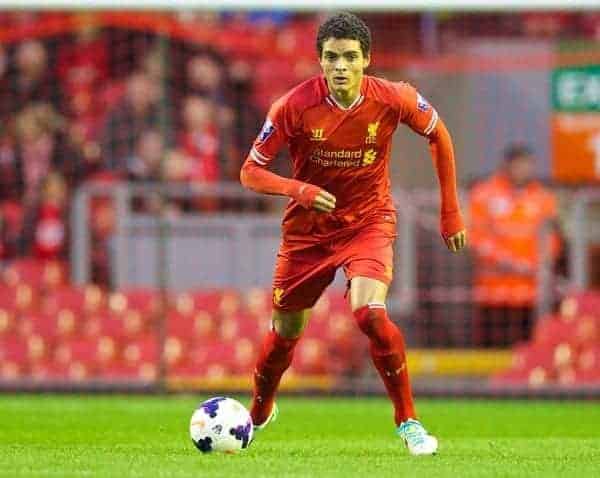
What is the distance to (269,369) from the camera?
9.25 metres

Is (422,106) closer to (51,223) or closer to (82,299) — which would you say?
(82,299)

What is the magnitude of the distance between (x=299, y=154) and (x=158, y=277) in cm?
748

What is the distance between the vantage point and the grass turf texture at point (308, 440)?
7.57 m

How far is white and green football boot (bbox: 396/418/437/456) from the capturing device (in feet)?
27.4

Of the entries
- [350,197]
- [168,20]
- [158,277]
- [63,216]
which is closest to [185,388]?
[158,277]

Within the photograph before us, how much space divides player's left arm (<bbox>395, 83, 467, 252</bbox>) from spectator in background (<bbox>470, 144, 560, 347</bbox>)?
723 centimetres

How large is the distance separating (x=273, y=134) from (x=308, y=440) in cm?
215

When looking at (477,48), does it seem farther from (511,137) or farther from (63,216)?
(63,216)

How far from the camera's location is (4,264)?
55.0 ft

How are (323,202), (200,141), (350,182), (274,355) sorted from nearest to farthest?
(323,202) → (350,182) → (274,355) → (200,141)

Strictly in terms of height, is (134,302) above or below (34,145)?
below

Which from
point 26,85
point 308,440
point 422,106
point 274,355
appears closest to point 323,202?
point 422,106

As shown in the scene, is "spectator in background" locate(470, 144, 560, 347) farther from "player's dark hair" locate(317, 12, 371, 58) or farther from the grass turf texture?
"player's dark hair" locate(317, 12, 371, 58)

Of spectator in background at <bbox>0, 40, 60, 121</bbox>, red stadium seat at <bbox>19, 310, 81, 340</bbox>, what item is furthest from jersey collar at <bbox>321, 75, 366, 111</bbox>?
spectator in background at <bbox>0, 40, 60, 121</bbox>
